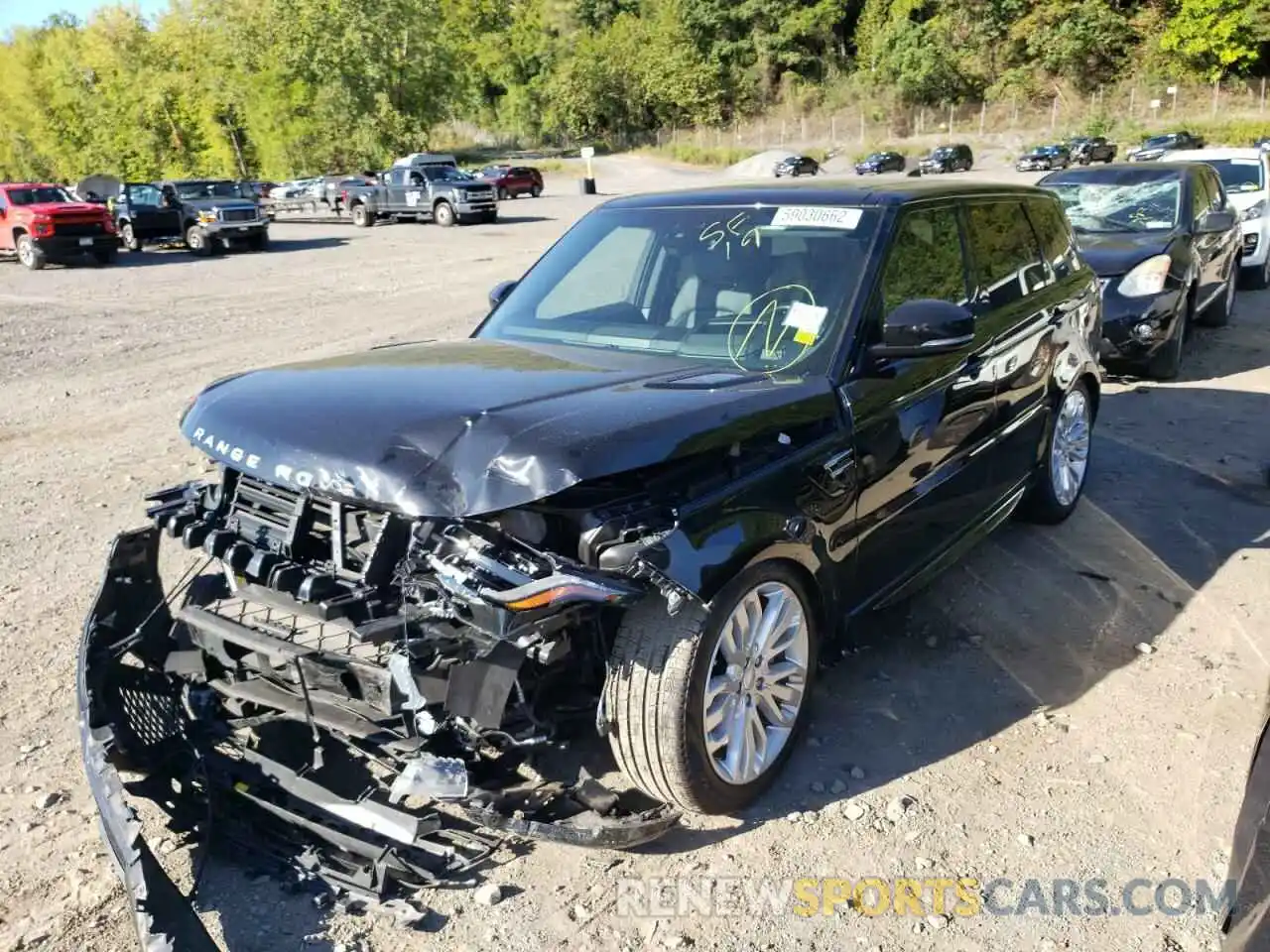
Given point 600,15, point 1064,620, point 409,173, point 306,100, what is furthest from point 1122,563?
point 600,15

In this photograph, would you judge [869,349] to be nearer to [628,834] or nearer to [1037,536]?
[628,834]

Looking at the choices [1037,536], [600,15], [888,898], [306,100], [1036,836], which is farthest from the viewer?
[600,15]

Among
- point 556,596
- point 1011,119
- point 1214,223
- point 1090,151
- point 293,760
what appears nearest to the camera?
point 556,596

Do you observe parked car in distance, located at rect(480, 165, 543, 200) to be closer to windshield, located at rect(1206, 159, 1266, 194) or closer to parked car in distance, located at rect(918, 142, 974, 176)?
parked car in distance, located at rect(918, 142, 974, 176)

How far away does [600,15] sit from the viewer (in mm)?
98062

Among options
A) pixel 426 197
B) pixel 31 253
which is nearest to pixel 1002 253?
pixel 31 253

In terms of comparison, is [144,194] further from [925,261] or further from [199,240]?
[925,261]

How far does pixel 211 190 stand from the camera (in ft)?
83.1

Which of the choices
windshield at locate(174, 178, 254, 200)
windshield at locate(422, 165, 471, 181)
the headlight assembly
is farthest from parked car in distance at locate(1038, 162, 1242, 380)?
windshield at locate(422, 165, 471, 181)

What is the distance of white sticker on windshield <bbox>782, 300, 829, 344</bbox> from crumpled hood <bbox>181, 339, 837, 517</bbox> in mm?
256

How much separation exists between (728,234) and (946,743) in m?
2.13

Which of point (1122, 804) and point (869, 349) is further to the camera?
point (869, 349)

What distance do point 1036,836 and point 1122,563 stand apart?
2.48m

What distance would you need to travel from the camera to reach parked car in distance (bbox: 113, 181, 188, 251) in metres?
24.5
